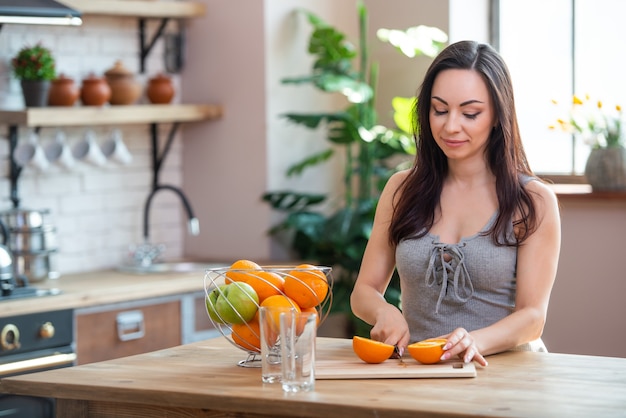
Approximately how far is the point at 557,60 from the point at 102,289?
86.3 inches

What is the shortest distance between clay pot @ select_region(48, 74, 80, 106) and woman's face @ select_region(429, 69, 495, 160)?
2.05 meters

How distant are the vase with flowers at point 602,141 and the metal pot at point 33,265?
2.17 meters

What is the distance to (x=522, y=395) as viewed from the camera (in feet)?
6.34

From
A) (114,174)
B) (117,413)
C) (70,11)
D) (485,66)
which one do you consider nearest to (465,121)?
(485,66)

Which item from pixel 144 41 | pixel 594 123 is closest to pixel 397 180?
pixel 594 123

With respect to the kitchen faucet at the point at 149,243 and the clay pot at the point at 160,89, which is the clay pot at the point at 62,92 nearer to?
the clay pot at the point at 160,89

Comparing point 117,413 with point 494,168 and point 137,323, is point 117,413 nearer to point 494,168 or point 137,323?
point 494,168

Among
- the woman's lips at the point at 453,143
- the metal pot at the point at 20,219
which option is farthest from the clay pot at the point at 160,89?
the woman's lips at the point at 453,143

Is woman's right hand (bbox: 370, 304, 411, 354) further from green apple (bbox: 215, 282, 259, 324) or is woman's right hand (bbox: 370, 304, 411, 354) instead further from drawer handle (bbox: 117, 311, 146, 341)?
drawer handle (bbox: 117, 311, 146, 341)

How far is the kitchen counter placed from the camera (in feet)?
12.0

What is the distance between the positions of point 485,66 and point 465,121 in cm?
15

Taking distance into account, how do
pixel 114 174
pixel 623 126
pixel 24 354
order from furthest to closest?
pixel 114 174 < pixel 623 126 < pixel 24 354

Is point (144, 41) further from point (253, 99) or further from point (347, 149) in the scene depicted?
point (347, 149)

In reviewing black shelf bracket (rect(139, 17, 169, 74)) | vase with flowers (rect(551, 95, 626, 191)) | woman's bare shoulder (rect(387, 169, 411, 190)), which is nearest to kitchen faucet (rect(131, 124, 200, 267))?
black shelf bracket (rect(139, 17, 169, 74))
